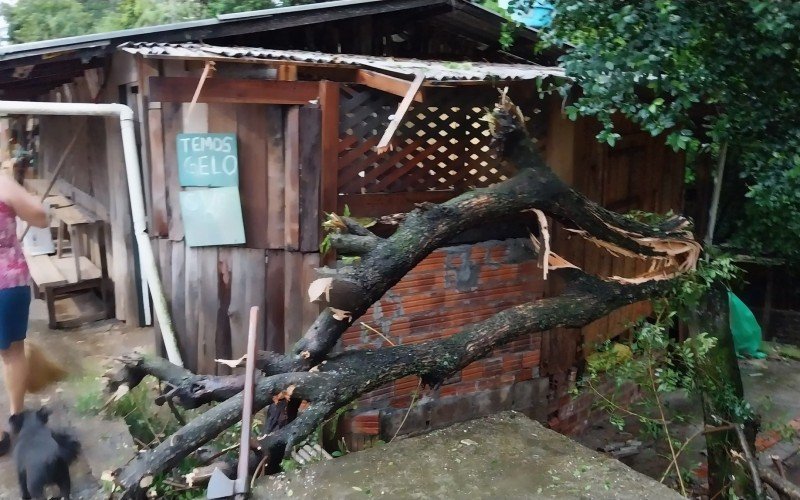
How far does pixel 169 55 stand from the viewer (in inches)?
169

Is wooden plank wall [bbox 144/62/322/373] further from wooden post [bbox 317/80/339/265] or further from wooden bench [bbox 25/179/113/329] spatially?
wooden bench [bbox 25/179/113/329]

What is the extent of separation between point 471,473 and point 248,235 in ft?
8.26

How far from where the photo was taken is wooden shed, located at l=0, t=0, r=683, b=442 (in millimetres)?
4684

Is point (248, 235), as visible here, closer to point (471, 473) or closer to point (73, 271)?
point (471, 473)

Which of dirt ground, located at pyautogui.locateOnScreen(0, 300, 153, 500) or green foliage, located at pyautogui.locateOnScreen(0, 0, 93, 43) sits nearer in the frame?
dirt ground, located at pyautogui.locateOnScreen(0, 300, 153, 500)

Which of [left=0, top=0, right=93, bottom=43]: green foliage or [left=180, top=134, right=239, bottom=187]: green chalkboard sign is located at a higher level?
[left=0, top=0, right=93, bottom=43]: green foliage

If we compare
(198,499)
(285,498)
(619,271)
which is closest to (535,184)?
(285,498)

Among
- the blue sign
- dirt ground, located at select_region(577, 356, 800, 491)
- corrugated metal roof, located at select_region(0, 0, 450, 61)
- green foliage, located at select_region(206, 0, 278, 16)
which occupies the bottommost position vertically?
dirt ground, located at select_region(577, 356, 800, 491)

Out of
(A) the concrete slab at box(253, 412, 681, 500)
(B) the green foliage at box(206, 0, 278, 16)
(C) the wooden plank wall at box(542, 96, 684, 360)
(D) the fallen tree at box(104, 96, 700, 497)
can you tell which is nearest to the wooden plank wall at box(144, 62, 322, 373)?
(D) the fallen tree at box(104, 96, 700, 497)

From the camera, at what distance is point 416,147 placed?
5137 mm

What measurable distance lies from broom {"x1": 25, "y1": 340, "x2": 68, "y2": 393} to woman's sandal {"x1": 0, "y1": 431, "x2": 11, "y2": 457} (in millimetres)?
612

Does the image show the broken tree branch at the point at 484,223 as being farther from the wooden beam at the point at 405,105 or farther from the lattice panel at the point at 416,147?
the lattice panel at the point at 416,147

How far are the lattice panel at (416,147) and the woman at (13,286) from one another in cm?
210

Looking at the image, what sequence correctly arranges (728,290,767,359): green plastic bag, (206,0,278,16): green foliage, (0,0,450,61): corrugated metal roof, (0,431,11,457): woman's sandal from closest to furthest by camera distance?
1. (0,431,11,457): woman's sandal
2. (0,0,450,61): corrugated metal roof
3. (728,290,767,359): green plastic bag
4. (206,0,278,16): green foliage
